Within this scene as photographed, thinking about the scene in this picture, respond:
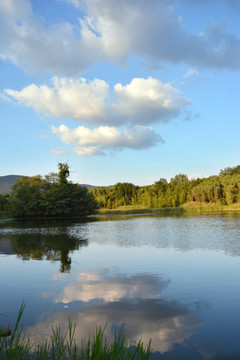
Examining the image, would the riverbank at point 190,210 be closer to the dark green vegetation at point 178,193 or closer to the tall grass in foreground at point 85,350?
the dark green vegetation at point 178,193

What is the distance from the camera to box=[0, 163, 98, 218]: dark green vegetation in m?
54.2

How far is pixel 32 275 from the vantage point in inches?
419

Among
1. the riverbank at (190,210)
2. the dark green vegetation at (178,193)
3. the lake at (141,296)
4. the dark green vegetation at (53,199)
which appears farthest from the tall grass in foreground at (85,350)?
the dark green vegetation at (178,193)

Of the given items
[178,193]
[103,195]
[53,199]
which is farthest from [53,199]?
[103,195]

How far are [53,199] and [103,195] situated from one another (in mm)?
87565

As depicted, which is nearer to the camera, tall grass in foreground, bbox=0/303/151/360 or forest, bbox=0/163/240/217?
tall grass in foreground, bbox=0/303/151/360

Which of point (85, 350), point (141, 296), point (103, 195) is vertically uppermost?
point (103, 195)

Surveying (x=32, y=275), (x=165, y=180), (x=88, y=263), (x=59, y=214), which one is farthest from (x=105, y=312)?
(x=165, y=180)

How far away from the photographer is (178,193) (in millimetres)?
107000

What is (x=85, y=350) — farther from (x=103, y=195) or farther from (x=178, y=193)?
(x=103, y=195)

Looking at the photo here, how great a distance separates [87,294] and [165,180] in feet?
403

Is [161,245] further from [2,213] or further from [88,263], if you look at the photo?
[2,213]

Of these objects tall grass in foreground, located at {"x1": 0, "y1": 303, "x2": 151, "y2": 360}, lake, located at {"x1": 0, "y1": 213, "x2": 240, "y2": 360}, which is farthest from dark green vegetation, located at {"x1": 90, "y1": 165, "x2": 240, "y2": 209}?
tall grass in foreground, located at {"x1": 0, "y1": 303, "x2": 151, "y2": 360}

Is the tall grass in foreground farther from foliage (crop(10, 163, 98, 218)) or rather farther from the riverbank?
the riverbank
